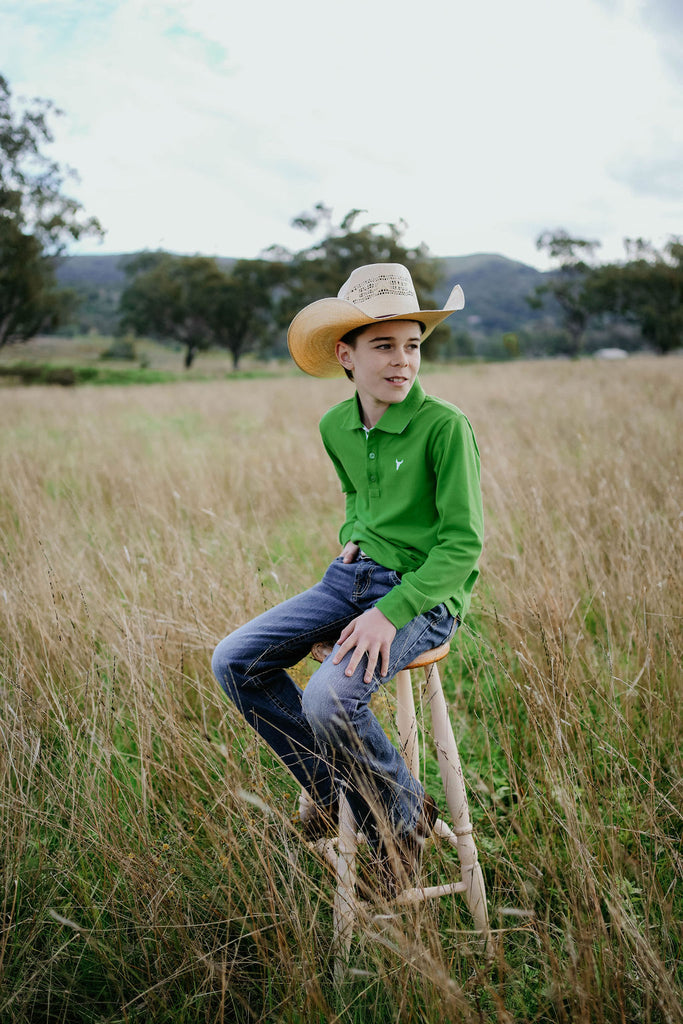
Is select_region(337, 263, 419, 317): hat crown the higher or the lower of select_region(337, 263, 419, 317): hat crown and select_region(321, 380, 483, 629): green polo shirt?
the higher

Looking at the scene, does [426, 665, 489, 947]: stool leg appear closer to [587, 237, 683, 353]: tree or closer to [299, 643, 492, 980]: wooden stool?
[299, 643, 492, 980]: wooden stool

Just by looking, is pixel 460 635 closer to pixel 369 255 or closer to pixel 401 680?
pixel 401 680

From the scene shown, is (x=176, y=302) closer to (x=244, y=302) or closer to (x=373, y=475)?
(x=244, y=302)

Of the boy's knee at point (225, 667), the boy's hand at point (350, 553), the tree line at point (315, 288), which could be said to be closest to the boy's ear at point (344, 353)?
the boy's hand at point (350, 553)

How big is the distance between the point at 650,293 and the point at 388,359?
54.1 metres

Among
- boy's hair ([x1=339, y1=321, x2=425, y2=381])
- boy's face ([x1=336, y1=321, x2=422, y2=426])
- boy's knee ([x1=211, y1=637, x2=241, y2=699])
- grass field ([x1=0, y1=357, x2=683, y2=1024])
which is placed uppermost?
boy's hair ([x1=339, y1=321, x2=425, y2=381])

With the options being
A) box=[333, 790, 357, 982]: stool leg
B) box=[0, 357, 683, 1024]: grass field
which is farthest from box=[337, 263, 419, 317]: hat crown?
box=[333, 790, 357, 982]: stool leg

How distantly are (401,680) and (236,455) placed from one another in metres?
5.34

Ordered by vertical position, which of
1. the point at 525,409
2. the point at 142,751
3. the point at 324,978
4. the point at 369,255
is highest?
the point at 369,255

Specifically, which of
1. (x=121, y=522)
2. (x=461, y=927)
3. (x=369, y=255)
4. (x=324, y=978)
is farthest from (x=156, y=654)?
(x=369, y=255)

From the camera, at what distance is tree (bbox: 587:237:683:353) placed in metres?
47.0

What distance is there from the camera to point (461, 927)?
1.64 m

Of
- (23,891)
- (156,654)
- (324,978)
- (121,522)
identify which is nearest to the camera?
(324,978)

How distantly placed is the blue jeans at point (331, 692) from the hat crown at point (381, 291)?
0.78 meters
